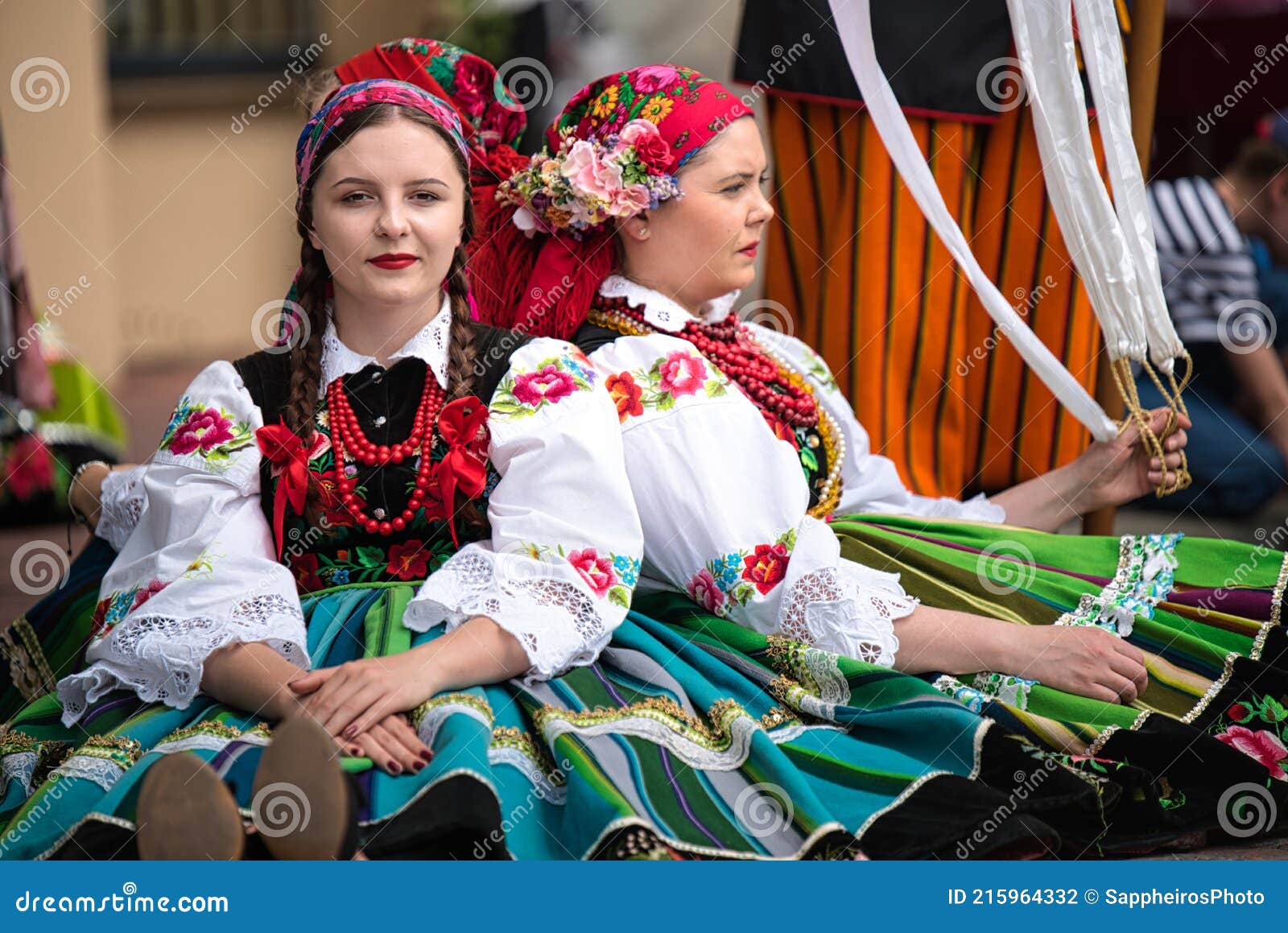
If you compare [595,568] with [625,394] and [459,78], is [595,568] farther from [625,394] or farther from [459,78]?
[459,78]

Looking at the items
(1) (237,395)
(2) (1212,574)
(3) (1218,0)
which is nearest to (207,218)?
(3) (1218,0)

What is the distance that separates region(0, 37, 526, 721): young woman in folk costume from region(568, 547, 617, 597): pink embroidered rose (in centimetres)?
89

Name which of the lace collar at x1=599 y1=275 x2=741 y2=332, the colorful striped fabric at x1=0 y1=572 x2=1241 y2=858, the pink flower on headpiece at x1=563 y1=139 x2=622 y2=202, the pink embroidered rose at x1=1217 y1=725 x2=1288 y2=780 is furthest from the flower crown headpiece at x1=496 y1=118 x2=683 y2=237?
the pink embroidered rose at x1=1217 y1=725 x2=1288 y2=780

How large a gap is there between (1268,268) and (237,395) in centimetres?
396

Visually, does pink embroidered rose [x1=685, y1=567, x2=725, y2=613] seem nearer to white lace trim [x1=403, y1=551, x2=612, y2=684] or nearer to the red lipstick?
white lace trim [x1=403, y1=551, x2=612, y2=684]

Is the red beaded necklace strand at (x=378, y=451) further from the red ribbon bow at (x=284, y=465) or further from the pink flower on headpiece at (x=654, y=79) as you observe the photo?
the pink flower on headpiece at (x=654, y=79)

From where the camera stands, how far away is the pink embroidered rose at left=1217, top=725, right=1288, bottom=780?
2398 mm

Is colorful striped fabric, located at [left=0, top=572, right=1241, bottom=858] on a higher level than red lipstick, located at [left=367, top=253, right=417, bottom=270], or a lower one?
lower

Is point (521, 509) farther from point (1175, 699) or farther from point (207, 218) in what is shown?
point (207, 218)

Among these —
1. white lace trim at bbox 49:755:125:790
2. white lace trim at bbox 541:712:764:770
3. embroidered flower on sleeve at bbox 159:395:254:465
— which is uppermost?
embroidered flower on sleeve at bbox 159:395:254:465

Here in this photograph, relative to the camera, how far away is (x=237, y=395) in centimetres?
250

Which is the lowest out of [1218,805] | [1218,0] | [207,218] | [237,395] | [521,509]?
[1218,805]

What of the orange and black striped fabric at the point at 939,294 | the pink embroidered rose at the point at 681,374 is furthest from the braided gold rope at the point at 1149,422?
the pink embroidered rose at the point at 681,374

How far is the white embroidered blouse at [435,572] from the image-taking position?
229cm
